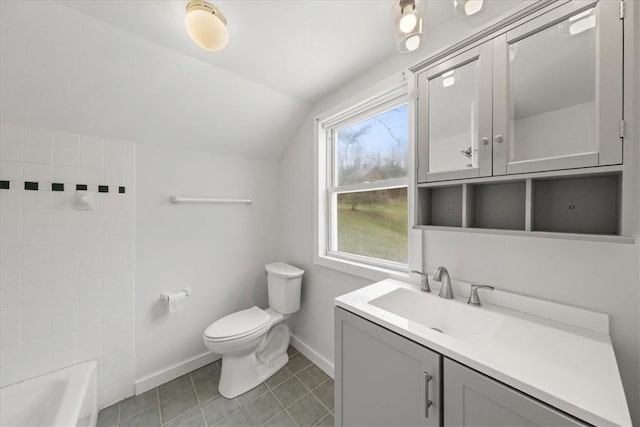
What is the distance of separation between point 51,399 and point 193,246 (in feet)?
3.71

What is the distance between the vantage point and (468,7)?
0.90 m

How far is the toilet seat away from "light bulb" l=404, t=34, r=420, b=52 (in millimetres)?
1924

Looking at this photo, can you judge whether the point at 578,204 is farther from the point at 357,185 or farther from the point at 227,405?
the point at 227,405

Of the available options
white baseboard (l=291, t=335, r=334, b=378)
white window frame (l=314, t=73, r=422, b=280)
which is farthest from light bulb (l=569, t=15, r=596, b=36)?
white baseboard (l=291, t=335, r=334, b=378)

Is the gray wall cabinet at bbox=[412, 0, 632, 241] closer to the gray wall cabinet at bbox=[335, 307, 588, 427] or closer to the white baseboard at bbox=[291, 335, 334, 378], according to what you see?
the gray wall cabinet at bbox=[335, 307, 588, 427]

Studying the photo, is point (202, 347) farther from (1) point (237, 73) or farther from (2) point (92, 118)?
(1) point (237, 73)

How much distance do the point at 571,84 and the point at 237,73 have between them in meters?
1.77

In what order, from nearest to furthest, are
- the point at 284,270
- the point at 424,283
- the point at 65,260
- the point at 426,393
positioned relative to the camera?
1. the point at 426,393
2. the point at 424,283
3. the point at 65,260
4. the point at 284,270

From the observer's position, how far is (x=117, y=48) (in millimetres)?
1271

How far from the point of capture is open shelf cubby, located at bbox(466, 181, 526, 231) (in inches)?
39.8

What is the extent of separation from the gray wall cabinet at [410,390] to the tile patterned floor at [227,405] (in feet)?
1.76

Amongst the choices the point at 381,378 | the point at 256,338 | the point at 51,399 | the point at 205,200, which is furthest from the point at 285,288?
the point at 51,399

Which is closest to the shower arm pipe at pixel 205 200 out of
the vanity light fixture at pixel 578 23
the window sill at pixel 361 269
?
the window sill at pixel 361 269

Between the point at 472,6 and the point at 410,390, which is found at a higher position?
the point at 472,6
